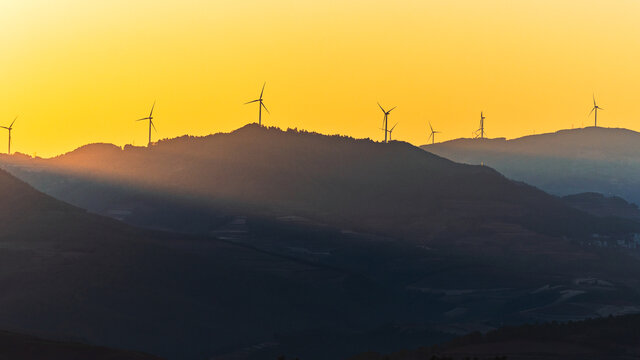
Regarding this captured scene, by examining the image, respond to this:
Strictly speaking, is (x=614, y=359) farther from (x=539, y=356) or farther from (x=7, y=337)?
(x=7, y=337)

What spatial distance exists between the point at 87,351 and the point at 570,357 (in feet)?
211

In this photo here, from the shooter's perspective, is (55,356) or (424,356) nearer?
(55,356)

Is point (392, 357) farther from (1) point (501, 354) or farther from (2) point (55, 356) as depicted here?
(2) point (55, 356)

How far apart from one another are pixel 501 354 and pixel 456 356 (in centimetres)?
1007

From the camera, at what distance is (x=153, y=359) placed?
180375mm

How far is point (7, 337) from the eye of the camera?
196875mm

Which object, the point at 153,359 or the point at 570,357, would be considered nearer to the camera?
the point at 153,359

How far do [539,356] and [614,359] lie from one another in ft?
34.3

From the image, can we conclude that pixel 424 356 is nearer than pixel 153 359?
No

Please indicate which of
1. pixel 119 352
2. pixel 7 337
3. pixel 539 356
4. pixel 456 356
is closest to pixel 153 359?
pixel 119 352

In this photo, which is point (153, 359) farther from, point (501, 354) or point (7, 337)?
point (501, 354)

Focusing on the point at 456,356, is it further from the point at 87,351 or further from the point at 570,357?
the point at 87,351

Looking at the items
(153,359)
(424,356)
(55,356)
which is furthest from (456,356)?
(55,356)

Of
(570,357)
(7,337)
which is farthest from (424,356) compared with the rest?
(7,337)
